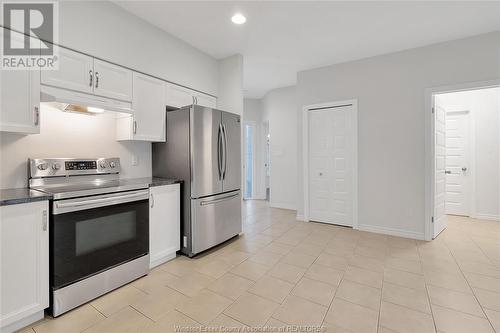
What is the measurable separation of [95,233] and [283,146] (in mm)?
4441

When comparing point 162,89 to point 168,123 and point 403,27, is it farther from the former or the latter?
point 403,27

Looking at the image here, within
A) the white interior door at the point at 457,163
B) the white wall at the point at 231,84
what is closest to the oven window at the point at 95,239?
the white wall at the point at 231,84

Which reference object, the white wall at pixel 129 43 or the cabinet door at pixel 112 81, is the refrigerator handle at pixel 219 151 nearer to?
the white wall at pixel 129 43

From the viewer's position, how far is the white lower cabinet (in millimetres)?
1509

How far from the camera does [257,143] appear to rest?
6.71 meters

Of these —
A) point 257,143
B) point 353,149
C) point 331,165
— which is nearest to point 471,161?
point 353,149

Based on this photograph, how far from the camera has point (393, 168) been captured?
11.9 feet

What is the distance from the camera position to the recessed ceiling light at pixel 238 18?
8.71ft

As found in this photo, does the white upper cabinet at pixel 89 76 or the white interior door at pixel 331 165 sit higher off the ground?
the white upper cabinet at pixel 89 76

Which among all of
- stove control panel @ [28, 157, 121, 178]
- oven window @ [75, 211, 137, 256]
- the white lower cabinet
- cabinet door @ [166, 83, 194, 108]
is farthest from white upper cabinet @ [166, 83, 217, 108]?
the white lower cabinet

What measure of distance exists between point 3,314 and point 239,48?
3684mm

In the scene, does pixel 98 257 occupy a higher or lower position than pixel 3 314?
higher

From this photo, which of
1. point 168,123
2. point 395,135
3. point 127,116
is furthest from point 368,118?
point 127,116

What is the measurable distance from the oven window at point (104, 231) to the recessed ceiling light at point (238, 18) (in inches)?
96.0
